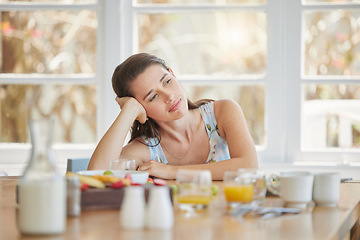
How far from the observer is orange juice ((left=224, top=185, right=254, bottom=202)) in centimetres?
142

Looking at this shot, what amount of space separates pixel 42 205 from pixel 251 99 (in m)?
2.59

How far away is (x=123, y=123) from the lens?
2.40 meters

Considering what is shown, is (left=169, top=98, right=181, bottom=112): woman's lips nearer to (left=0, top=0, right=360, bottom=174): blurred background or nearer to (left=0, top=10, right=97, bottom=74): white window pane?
(left=0, top=0, right=360, bottom=174): blurred background

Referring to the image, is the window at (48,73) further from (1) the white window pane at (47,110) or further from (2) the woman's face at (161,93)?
(2) the woman's face at (161,93)

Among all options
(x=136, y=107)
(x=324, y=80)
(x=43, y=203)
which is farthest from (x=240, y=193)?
(x=324, y=80)

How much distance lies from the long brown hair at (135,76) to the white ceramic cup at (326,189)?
3.55 ft

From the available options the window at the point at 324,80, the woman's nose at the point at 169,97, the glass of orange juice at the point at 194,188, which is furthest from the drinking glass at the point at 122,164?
the window at the point at 324,80

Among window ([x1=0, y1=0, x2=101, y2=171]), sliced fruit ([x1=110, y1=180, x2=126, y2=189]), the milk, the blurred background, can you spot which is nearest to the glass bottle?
the milk

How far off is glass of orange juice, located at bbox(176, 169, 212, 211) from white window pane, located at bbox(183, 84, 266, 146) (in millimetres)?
2187

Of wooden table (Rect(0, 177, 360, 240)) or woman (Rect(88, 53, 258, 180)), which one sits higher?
woman (Rect(88, 53, 258, 180))

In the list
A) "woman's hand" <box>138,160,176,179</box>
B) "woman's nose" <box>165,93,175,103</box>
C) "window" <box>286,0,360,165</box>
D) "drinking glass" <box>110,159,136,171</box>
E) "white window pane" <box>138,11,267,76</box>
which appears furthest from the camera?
"white window pane" <box>138,11,267,76</box>

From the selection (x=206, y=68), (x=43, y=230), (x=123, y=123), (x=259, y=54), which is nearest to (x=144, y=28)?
(x=206, y=68)

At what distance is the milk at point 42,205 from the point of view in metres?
1.08

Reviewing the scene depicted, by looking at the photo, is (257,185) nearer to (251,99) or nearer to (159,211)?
(159,211)
